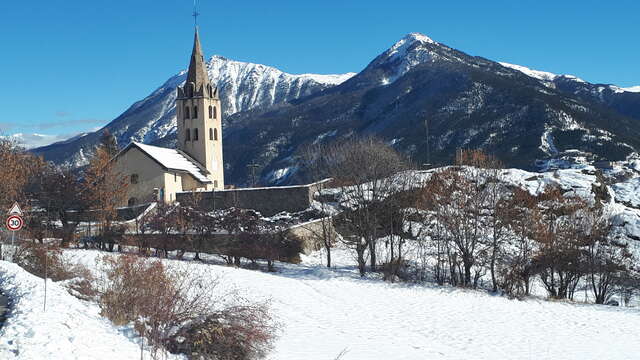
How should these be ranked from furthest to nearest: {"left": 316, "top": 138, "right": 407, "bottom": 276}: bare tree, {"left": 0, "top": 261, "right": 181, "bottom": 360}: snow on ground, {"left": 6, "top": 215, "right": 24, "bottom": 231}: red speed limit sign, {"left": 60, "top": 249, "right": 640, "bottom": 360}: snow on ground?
{"left": 316, "top": 138, "right": 407, "bottom": 276}: bare tree
{"left": 60, "top": 249, "right": 640, "bottom": 360}: snow on ground
{"left": 6, "top": 215, "right": 24, "bottom": 231}: red speed limit sign
{"left": 0, "top": 261, "right": 181, "bottom": 360}: snow on ground

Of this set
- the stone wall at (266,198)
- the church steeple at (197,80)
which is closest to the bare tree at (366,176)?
the stone wall at (266,198)

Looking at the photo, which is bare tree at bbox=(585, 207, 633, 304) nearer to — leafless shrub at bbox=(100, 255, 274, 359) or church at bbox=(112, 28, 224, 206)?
leafless shrub at bbox=(100, 255, 274, 359)

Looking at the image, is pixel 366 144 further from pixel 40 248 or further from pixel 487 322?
pixel 40 248

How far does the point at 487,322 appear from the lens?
20016 millimetres

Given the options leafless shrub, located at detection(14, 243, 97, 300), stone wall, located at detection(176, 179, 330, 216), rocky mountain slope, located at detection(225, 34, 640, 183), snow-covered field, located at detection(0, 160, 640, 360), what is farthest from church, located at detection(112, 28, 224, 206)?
rocky mountain slope, located at detection(225, 34, 640, 183)

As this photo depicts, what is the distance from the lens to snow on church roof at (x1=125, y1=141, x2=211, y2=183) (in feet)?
157

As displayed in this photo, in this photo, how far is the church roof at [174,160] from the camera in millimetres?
47844

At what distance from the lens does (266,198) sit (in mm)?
41656

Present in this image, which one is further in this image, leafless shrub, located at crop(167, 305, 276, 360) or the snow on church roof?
the snow on church roof

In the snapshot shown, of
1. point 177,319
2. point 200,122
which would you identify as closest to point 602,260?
point 177,319

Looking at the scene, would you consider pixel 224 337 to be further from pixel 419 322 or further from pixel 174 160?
pixel 174 160

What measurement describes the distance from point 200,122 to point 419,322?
41.1m

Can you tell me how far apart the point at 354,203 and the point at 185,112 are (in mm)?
30423

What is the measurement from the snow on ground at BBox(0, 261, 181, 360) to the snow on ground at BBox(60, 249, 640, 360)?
397 centimetres
